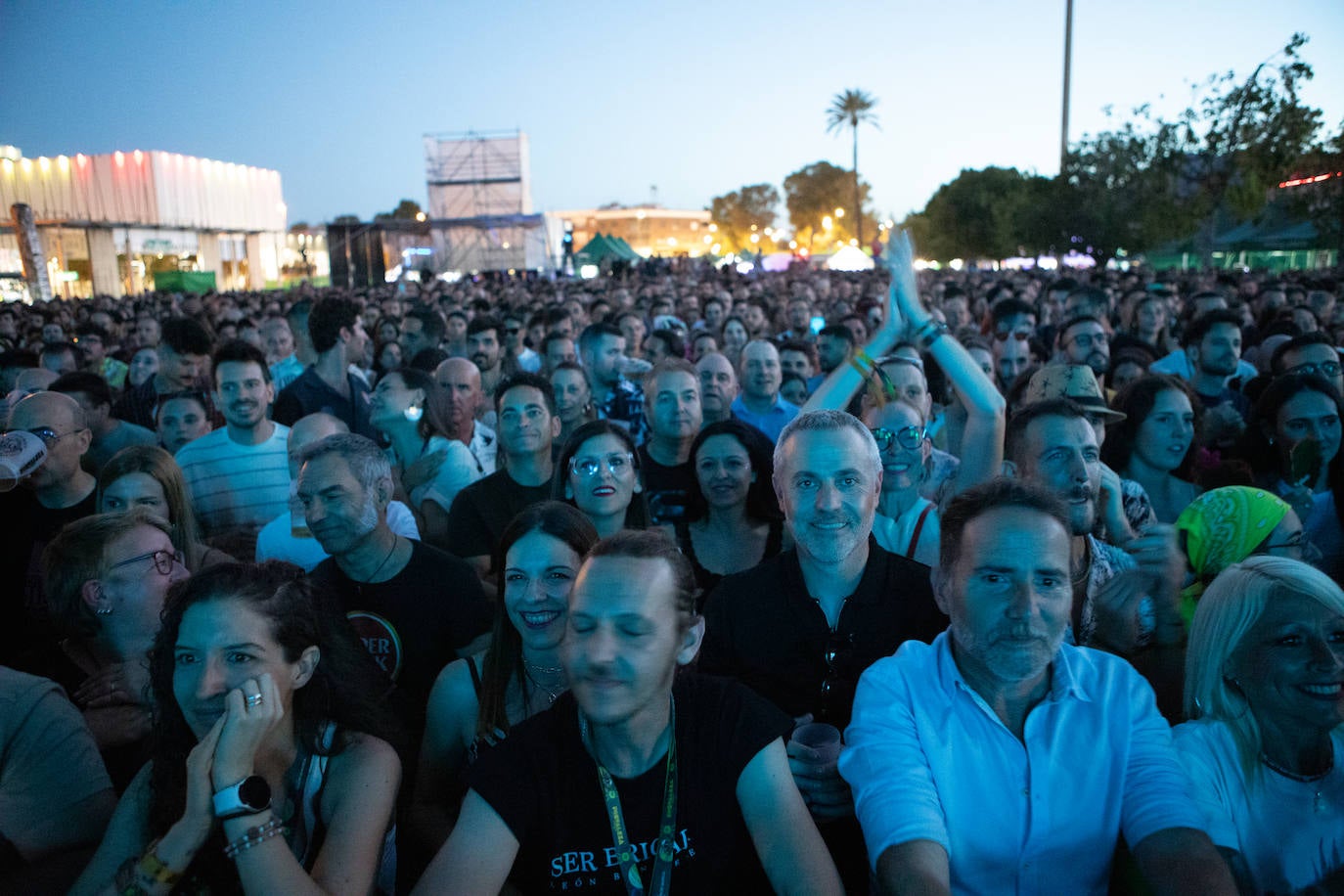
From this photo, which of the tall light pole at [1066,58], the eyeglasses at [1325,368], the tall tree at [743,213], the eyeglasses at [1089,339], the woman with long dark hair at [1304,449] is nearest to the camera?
the woman with long dark hair at [1304,449]

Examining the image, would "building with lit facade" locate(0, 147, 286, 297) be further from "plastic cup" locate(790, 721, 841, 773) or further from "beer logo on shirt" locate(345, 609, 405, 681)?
"plastic cup" locate(790, 721, 841, 773)

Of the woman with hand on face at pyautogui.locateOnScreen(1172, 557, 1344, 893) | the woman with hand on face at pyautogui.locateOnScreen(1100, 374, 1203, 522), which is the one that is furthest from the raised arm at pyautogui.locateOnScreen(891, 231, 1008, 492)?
the woman with hand on face at pyautogui.locateOnScreen(1172, 557, 1344, 893)

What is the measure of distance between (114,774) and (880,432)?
3003 mm

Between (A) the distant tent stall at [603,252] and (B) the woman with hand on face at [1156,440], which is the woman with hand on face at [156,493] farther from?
(A) the distant tent stall at [603,252]

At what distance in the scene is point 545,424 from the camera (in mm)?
4480

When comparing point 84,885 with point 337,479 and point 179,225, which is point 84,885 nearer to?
point 337,479

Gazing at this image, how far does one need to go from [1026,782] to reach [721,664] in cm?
99

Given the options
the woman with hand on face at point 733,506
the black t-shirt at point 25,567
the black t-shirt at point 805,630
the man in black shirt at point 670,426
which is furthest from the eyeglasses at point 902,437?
the black t-shirt at point 25,567

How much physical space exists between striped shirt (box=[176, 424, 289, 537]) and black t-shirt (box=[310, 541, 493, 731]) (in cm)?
178

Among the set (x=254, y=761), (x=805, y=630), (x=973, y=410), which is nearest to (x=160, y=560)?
(x=254, y=761)

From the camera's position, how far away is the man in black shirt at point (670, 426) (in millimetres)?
4535

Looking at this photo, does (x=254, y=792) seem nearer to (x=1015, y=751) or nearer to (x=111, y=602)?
(x=111, y=602)

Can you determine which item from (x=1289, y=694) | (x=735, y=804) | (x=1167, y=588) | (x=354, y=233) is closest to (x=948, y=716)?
(x=735, y=804)

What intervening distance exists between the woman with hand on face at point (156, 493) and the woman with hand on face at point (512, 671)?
1547 mm
